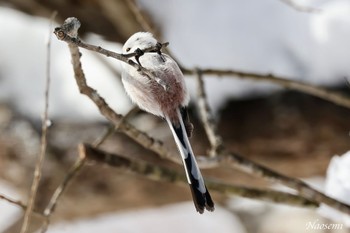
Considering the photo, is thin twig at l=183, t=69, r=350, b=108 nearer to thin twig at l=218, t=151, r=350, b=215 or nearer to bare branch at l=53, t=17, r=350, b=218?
bare branch at l=53, t=17, r=350, b=218

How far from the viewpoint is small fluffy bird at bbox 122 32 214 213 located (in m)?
0.38

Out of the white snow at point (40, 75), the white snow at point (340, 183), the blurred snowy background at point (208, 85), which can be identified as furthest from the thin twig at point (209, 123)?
the white snow at point (40, 75)

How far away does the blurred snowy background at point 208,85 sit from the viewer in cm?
130

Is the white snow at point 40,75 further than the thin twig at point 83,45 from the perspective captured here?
Yes

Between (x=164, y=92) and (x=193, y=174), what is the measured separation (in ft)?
0.17

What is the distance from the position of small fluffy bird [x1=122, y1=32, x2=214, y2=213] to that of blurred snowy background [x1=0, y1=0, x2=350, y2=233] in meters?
0.90

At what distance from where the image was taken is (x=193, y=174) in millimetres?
381

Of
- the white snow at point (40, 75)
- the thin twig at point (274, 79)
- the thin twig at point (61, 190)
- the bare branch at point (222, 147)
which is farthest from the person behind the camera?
the white snow at point (40, 75)

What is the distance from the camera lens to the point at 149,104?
1.32ft

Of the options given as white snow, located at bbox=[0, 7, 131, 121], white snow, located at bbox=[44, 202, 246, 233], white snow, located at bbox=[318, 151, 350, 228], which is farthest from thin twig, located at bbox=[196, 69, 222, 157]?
white snow, located at bbox=[44, 202, 246, 233]

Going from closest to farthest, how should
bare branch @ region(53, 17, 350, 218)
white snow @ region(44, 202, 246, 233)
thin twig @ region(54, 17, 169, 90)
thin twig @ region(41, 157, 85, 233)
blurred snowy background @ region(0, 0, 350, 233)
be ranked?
thin twig @ region(54, 17, 169, 90) < bare branch @ region(53, 17, 350, 218) < thin twig @ region(41, 157, 85, 233) < blurred snowy background @ region(0, 0, 350, 233) < white snow @ region(44, 202, 246, 233)

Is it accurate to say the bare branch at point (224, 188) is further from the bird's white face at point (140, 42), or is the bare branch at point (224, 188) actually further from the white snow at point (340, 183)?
the bird's white face at point (140, 42)

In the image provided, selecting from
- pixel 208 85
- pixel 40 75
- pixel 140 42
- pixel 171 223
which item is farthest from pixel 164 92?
pixel 171 223

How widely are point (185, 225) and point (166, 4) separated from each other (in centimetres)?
194
